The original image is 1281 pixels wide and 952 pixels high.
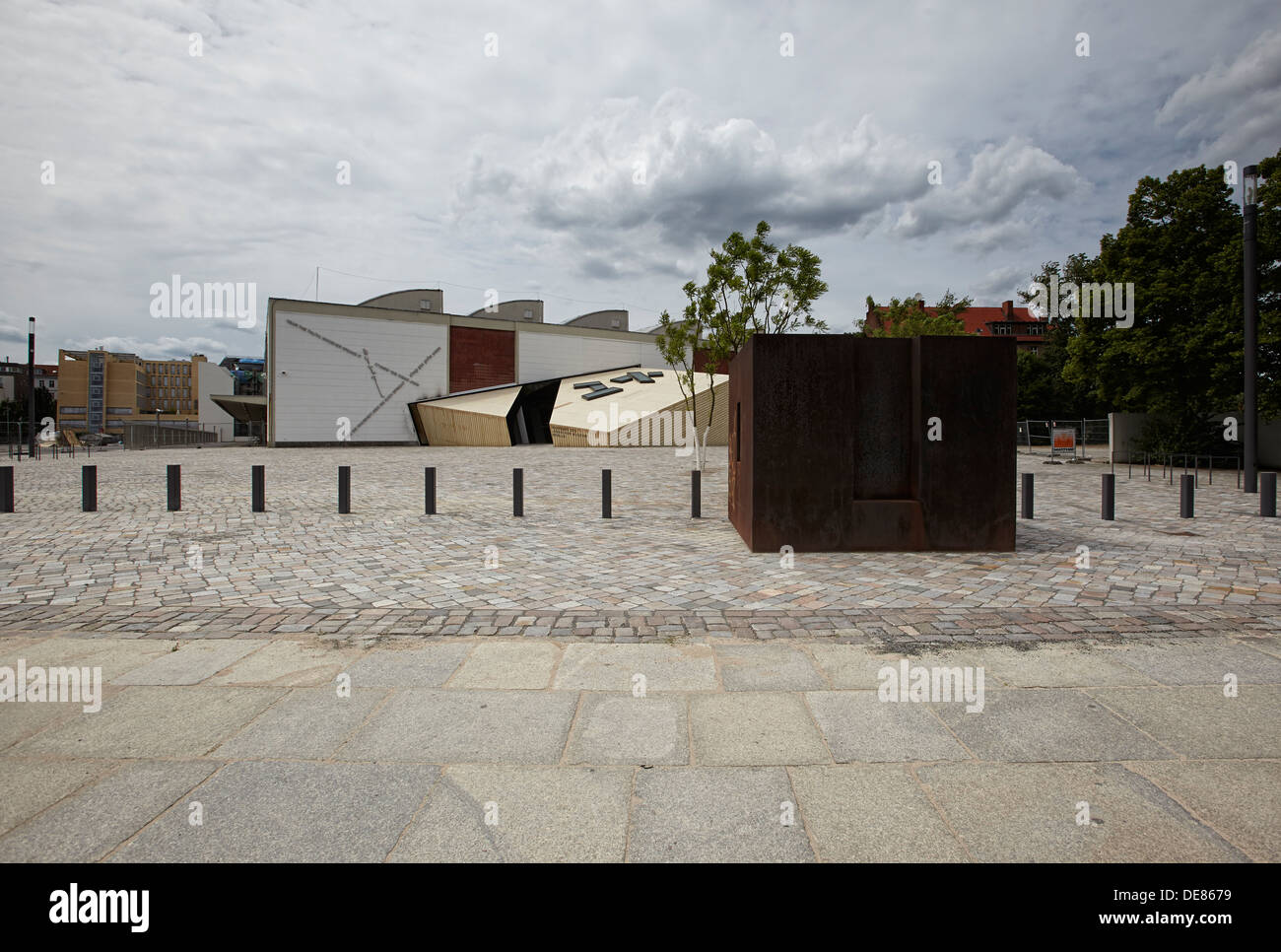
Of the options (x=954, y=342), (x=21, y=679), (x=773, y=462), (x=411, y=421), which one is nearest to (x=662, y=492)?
(x=773, y=462)

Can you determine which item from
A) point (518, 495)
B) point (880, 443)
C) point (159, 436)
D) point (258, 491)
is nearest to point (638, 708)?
point (880, 443)

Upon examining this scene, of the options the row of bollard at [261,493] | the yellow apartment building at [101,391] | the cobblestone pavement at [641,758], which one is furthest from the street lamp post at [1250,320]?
the yellow apartment building at [101,391]

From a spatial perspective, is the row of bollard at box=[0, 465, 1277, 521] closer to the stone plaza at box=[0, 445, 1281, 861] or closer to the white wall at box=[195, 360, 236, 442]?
the stone plaza at box=[0, 445, 1281, 861]

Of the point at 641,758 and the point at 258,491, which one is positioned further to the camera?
the point at 258,491

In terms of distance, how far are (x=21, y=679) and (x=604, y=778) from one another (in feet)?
11.8

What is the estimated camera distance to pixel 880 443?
802cm

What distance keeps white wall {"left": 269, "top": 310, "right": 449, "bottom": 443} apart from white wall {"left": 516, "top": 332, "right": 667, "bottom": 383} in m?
6.46

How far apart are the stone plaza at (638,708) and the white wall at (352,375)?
39.4m

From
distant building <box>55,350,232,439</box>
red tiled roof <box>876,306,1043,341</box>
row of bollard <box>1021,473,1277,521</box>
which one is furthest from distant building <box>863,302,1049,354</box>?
distant building <box>55,350,232,439</box>

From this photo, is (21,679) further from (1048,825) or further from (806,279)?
(806,279)

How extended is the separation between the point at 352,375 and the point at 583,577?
4351 centimetres

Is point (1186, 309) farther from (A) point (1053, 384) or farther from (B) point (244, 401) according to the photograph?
(B) point (244, 401)

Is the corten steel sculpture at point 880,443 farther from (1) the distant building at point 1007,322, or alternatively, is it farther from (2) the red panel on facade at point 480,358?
(1) the distant building at point 1007,322

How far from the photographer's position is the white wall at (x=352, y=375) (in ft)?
143
